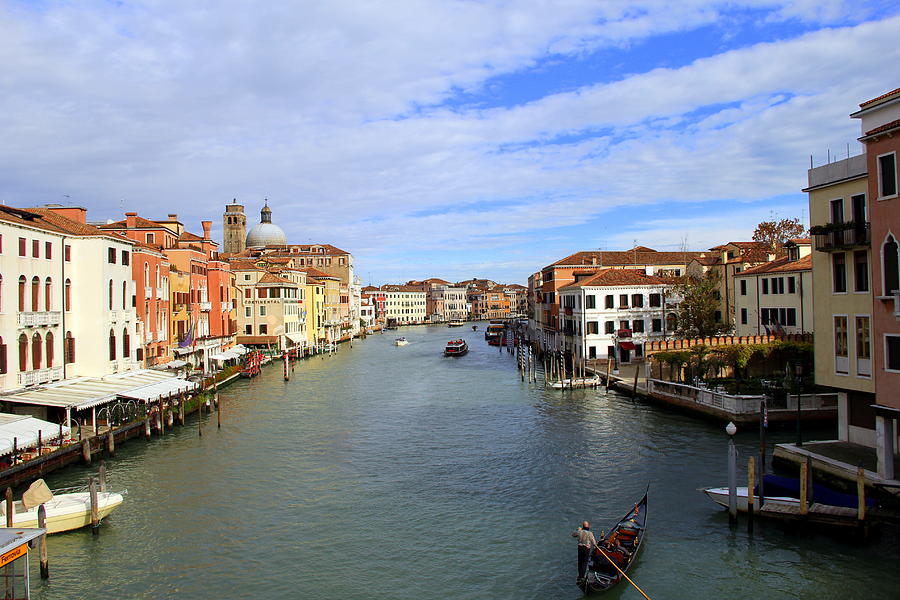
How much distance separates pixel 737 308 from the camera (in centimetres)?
3469

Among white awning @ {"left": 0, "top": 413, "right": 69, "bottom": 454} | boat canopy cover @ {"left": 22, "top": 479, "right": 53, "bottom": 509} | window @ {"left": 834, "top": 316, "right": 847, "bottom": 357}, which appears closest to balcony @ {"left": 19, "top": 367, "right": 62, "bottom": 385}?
white awning @ {"left": 0, "top": 413, "right": 69, "bottom": 454}

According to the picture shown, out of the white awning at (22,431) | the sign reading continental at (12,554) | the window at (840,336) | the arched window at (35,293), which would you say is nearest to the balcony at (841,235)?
the window at (840,336)

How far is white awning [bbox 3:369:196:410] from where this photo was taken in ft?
65.4

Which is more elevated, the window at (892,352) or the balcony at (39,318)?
the balcony at (39,318)

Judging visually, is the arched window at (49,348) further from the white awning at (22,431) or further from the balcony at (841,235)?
the balcony at (841,235)

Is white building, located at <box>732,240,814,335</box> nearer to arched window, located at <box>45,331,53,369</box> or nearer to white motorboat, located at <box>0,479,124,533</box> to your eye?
white motorboat, located at <box>0,479,124,533</box>

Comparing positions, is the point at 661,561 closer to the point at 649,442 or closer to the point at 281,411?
the point at 649,442

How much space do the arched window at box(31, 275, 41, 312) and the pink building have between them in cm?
2489

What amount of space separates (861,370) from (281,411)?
22.9 meters

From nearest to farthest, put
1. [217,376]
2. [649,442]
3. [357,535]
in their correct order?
[357,535]
[649,442]
[217,376]

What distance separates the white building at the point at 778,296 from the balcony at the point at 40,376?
2987cm

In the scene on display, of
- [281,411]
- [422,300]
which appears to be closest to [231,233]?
[422,300]

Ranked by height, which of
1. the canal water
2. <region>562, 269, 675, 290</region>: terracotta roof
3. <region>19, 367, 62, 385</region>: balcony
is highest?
<region>562, 269, 675, 290</region>: terracotta roof

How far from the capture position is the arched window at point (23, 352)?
69.6ft
